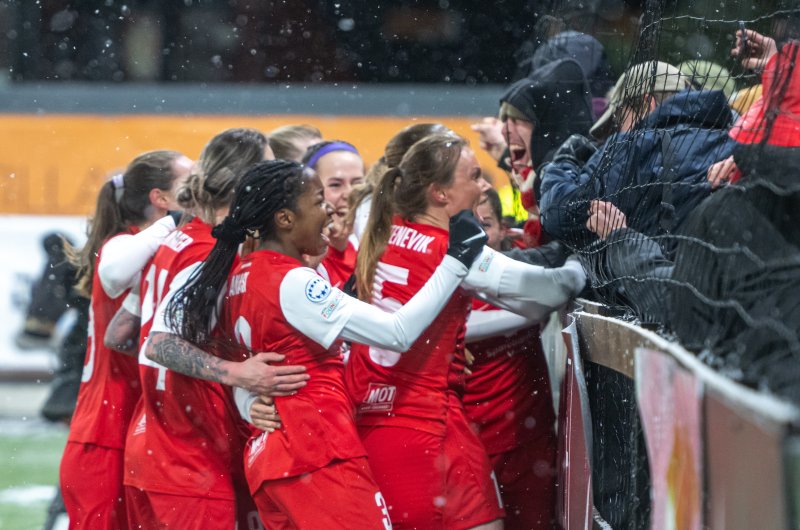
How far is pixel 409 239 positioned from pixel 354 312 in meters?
0.53

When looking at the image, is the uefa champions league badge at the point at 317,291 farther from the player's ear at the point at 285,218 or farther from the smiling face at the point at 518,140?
the smiling face at the point at 518,140

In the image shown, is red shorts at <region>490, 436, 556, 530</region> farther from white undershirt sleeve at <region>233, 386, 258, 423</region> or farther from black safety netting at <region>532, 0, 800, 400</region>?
white undershirt sleeve at <region>233, 386, 258, 423</region>

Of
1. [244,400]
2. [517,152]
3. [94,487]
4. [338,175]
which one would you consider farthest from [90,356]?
[517,152]

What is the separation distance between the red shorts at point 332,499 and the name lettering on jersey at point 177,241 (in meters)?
0.92

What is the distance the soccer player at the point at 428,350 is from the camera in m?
3.55

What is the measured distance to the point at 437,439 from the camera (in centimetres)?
361

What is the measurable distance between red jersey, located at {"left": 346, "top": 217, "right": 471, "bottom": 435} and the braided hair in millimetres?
466

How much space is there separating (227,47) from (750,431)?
15.5 metres

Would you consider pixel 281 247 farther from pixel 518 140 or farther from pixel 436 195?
pixel 518 140

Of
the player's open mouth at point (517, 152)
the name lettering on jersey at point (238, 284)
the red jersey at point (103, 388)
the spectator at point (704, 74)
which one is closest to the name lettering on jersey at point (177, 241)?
the name lettering on jersey at point (238, 284)

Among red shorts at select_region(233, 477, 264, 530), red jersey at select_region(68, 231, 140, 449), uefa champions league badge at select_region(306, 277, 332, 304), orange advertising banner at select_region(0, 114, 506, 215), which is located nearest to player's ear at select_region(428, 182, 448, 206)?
uefa champions league badge at select_region(306, 277, 332, 304)

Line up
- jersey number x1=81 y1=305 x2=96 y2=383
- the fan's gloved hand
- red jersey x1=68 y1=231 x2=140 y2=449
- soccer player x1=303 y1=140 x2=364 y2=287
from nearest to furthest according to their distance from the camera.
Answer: the fan's gloved hand, red jersey x1=68 y1=231 x2=140 y2=449, jersey number x1=81 y1=305 x2=96 y2=383, soccer player x1=303 y1=140 x2=364 y2=287

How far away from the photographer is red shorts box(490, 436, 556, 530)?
13.2 ft

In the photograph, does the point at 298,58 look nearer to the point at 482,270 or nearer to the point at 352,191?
the point at 352,191
